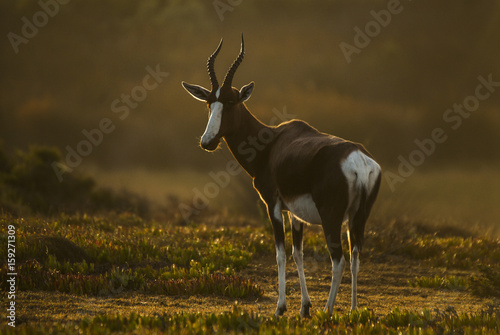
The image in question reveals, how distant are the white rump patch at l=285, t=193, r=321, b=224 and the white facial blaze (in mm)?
1508

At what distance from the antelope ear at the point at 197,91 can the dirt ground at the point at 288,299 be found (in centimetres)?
329

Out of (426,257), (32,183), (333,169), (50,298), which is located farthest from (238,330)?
(32,183)

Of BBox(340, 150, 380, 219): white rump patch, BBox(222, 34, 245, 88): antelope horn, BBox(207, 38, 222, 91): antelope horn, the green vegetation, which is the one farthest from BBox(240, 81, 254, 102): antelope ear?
the green vegetation

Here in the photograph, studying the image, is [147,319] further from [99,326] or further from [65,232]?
[65,232]

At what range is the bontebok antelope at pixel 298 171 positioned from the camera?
22.7 feet

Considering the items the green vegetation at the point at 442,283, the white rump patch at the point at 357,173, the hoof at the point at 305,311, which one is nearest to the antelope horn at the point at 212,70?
the white rump patch at the point at 357,173

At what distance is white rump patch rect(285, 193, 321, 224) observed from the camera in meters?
7.31

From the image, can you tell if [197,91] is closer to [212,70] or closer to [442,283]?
[212,70]

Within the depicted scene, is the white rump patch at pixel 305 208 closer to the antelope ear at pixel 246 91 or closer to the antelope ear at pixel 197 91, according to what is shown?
the antelope ear at pixel 246 91

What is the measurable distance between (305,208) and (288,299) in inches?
99.6

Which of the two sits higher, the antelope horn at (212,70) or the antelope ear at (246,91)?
the antelope horn at (212,70)

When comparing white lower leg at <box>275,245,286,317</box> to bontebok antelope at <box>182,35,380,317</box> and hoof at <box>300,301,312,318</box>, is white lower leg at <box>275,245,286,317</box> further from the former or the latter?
hoof at <box>300,301,312,318</box>

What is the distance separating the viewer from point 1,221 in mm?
12383

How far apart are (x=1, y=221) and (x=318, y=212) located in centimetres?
842
